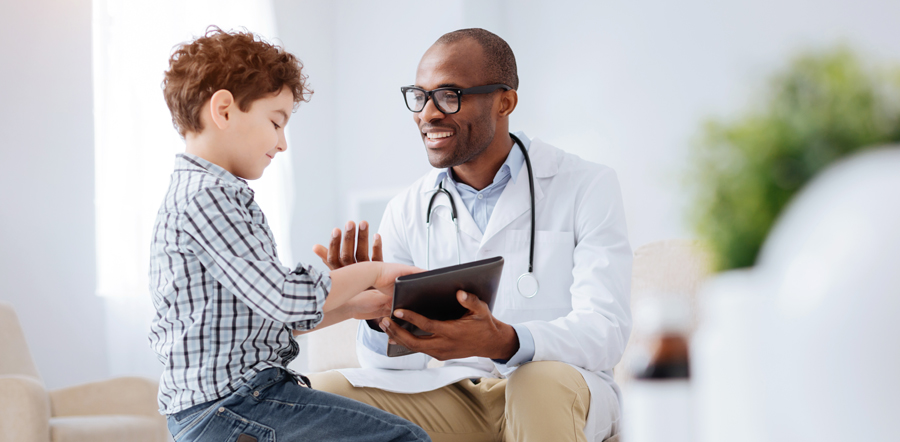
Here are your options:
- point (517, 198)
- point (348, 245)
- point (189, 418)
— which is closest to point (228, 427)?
point (189, 418)

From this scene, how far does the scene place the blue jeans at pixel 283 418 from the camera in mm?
1090

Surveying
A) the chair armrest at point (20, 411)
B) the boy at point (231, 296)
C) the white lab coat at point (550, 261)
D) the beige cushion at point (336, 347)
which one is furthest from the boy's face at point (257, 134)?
the beige cushion at point (336, 347)

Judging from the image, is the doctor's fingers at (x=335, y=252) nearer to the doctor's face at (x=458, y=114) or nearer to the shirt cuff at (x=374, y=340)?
the shirt cuff at (x=374, y=340)

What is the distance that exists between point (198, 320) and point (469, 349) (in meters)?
0.51

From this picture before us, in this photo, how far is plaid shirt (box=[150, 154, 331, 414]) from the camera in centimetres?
110

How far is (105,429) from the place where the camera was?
2.12 m

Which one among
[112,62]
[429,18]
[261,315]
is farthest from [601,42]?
[261,315]

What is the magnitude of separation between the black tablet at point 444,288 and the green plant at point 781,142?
2.67 feet

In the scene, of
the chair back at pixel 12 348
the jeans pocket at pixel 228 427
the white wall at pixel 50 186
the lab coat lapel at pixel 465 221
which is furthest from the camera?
the white wall at pixel 50 186

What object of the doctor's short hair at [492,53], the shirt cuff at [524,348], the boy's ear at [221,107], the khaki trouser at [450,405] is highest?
the doctor's short hair at [492,53]

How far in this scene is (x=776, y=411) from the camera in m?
0.36

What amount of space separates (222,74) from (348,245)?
446 mm

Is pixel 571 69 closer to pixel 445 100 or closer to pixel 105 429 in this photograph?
pixel 445 100

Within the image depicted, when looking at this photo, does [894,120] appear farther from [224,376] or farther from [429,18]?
[429,18]
